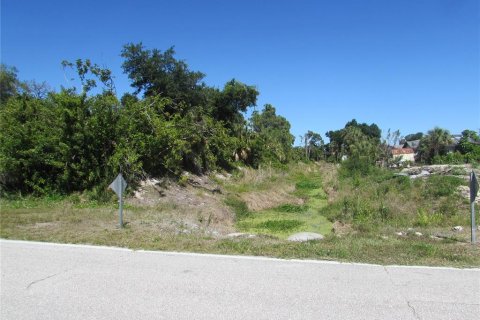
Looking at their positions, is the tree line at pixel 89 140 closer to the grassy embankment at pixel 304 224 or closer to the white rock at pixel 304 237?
the grassy embankment at pixel 304 224

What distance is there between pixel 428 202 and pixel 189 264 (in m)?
13.1

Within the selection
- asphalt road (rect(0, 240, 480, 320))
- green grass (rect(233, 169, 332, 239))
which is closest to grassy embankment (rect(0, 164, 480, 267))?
green grass (rect(233, 169, 332, 239))

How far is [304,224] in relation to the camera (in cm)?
1658

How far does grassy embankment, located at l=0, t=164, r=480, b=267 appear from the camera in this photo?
7.51m

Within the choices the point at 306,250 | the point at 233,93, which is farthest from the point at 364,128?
the point at 306,250

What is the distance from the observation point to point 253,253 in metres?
7.48

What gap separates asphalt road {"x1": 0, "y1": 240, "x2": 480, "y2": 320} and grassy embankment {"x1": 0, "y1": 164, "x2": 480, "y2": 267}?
0.81 metres

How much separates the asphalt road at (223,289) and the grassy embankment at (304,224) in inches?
32.0

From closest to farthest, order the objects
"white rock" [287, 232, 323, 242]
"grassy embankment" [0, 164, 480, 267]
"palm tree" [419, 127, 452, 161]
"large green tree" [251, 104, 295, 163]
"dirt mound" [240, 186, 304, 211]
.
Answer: "grassy embankment" [0, 164, 480, 267], "white rock" [287, 232, 323, 242], "dirt mound" [240, 186, 304, 211], "large green tree" [251, 104, 295, 163], "palm tree" [419, 127, 452, 161]

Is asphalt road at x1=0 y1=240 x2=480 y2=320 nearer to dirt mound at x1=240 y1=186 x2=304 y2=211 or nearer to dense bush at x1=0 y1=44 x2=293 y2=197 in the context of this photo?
dense bush at x1=0 y1=44 x2=293 y2=197

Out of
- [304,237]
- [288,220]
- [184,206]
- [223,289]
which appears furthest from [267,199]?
[223,289]

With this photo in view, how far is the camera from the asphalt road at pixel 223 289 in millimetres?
4500

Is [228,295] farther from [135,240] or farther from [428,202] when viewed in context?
[428,202]

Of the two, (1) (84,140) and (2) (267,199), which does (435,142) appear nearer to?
(2) (267,199)
